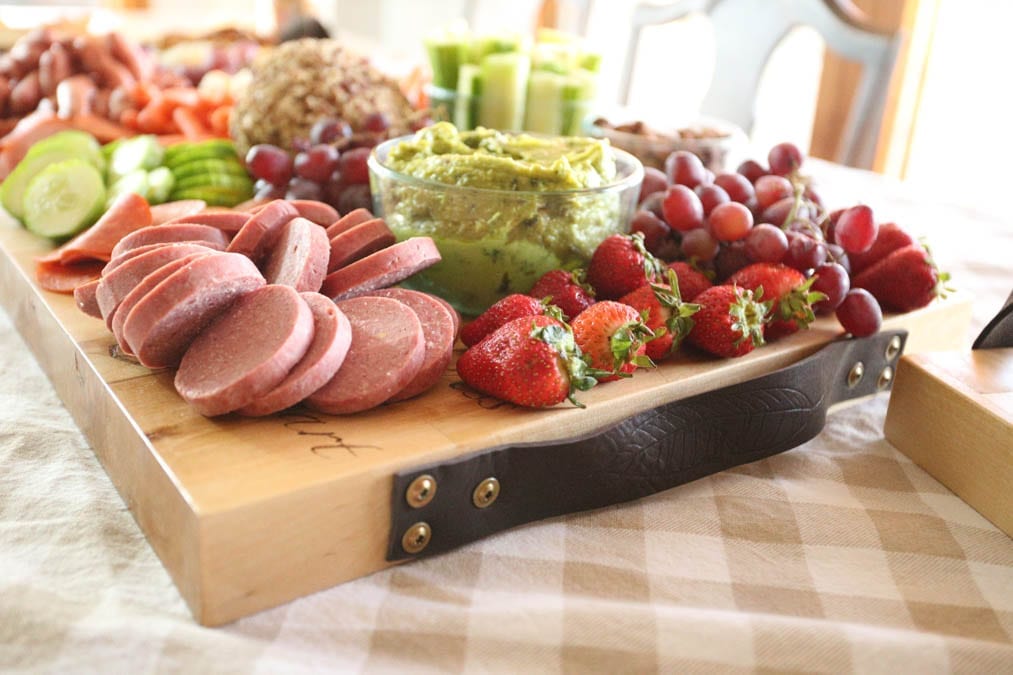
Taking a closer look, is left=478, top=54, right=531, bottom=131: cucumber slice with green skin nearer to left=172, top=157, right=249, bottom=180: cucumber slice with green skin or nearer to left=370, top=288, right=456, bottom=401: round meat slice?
left=172, top=157, right=249, bottom=180: cucumber slice with green skin

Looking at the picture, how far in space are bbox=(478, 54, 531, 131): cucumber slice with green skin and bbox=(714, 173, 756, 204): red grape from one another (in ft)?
2.31

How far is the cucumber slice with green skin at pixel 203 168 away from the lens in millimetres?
1574

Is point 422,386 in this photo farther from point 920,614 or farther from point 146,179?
point 146,179

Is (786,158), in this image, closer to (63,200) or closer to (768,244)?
(768,244)

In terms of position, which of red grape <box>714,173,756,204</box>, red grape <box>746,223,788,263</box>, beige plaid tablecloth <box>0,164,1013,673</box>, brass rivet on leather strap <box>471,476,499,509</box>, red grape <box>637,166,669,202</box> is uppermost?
red grape <box>714,173,756,204</box>

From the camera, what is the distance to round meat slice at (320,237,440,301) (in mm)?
998

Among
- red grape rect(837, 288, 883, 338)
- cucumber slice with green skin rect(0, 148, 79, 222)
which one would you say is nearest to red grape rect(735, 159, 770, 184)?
red grape rect(837, 288, 883, 338)

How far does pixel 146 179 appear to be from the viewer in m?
1.49

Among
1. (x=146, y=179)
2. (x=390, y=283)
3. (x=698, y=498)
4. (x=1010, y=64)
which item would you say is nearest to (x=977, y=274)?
(x=698, y=498)

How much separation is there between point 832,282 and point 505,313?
0.42 m

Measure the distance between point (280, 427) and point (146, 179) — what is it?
821 mm

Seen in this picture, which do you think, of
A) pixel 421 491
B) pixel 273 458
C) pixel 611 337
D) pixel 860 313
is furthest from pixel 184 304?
pixel 860 313

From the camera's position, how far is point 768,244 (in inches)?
44.4

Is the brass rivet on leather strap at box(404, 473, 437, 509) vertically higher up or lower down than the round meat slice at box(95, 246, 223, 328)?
lower down
